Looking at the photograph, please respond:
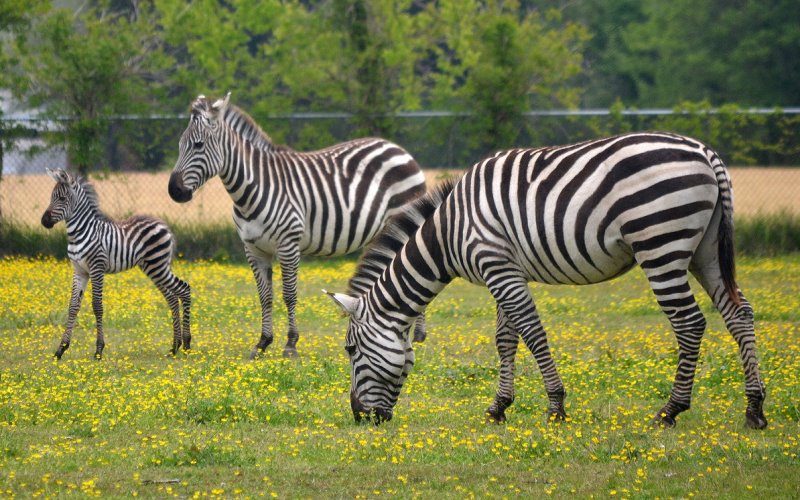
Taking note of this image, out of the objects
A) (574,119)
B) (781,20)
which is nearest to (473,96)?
(574,119)

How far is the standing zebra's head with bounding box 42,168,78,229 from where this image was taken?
1122 centimetres

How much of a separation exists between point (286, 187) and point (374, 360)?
444 centimetres

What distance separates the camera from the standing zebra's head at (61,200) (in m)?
11.2

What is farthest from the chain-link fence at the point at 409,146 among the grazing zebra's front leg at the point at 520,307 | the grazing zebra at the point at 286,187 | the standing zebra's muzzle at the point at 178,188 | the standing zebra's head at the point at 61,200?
the grazing zebra's front leg at the point at 520,307

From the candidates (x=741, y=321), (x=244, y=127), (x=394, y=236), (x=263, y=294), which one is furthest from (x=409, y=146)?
(x=741, y=321)

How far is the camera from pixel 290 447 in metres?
6.87

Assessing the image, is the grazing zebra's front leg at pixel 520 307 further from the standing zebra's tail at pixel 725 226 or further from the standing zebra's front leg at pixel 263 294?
the standing zebra's front leg at pixel 263 294

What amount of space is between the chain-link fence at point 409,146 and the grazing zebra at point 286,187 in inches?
273

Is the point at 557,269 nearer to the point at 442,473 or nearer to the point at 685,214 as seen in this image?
the point at 685,214

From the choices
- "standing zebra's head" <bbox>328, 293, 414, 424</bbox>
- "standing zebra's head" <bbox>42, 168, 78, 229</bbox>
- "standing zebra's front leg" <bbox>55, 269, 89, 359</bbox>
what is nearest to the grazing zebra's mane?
"standing zebra's head" <bbox>328, 293, 414, 424</bbox>

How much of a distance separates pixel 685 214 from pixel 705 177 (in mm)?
295

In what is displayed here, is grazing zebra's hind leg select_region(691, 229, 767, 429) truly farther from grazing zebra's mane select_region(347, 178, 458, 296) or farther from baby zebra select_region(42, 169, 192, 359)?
baby zebra select_region(42, 169, 192, 359)

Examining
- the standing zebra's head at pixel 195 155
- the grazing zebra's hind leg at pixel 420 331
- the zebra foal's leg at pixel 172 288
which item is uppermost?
the standing zebra's head at pixel 195 155

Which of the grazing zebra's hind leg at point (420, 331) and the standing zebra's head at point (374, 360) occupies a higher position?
the standing zebra's head at point (374, 360)
